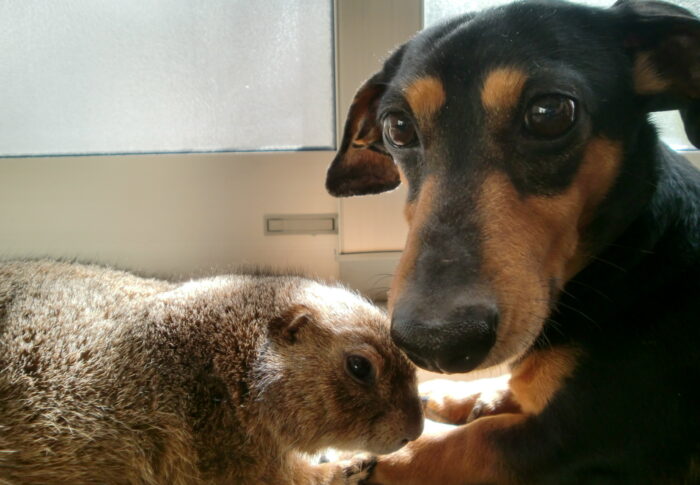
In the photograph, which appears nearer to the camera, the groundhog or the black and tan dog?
the black and tan dog

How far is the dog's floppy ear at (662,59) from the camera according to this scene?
1105mm

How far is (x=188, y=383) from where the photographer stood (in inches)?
48.1

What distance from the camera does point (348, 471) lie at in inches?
51.4

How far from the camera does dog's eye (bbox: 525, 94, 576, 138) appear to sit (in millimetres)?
1010

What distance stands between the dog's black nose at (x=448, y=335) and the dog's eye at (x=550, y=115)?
366 millimetres

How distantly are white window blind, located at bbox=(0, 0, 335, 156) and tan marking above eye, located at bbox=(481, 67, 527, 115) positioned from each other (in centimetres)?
120

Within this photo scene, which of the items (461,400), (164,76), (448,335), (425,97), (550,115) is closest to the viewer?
(448,335)

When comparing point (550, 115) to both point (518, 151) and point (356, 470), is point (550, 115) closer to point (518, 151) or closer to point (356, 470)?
point (518, 151)

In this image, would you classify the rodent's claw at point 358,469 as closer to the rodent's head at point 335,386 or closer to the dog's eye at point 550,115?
the rodent's head at point 335,386

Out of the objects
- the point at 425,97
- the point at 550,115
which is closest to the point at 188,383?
the point at 425,97

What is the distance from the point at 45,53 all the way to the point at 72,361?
148cm

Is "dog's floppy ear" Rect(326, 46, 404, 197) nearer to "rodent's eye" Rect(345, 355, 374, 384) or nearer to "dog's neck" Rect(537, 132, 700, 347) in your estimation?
"rodent's eye" Rect(345, 355, 374, 384)

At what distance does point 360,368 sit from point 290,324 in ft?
0.66

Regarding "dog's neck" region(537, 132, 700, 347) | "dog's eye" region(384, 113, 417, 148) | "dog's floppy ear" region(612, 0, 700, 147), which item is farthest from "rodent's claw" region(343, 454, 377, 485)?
"dog's floppy ear" region(612, 0, 700, 147)
